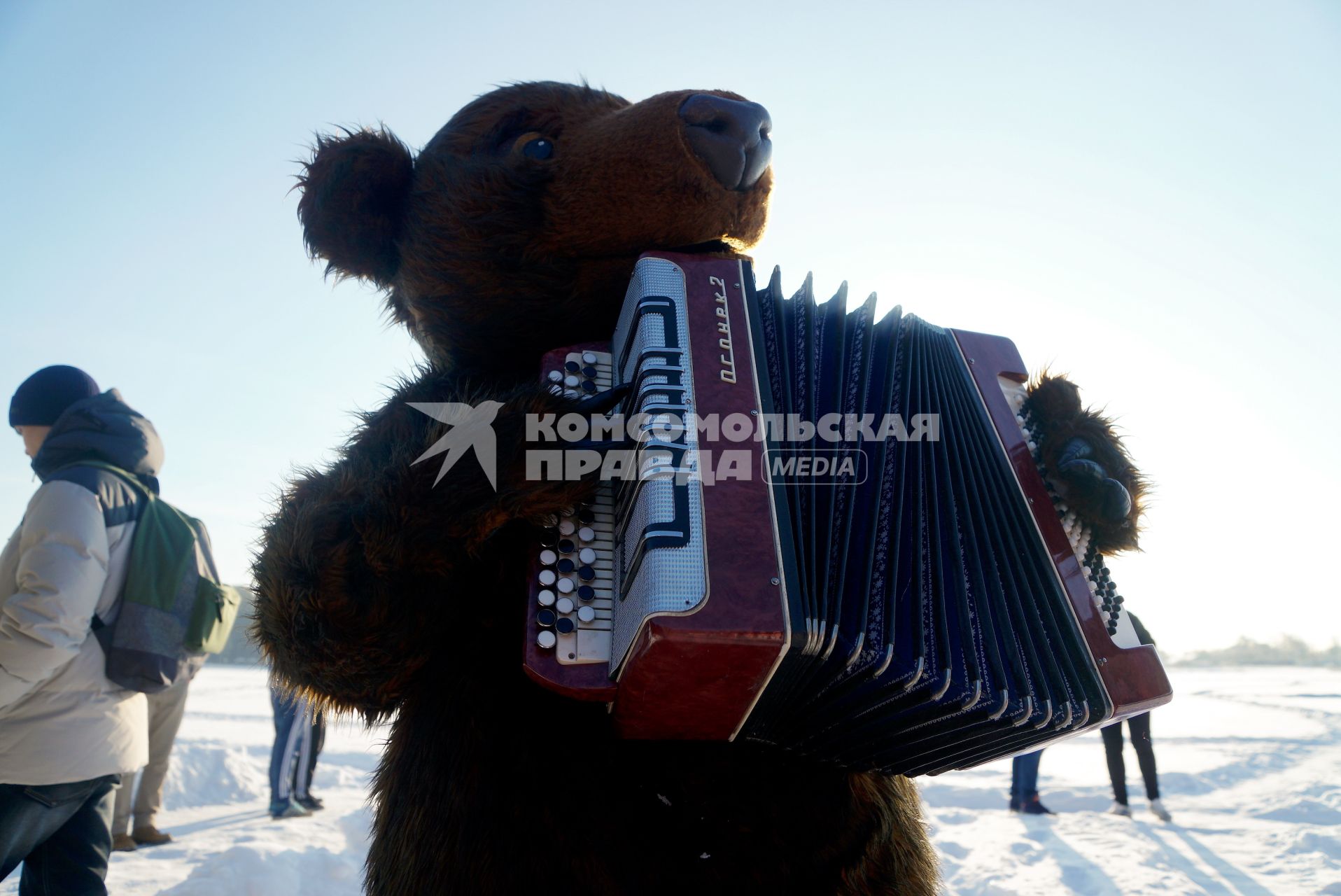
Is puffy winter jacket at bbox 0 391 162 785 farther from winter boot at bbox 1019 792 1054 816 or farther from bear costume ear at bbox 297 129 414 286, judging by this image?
winter boot at bbox 1019 792 1054 816

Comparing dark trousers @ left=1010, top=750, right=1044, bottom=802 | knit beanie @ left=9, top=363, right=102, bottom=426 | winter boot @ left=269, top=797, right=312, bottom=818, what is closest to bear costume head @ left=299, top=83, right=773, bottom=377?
knit beanie @ left=9, top=363, right=102, bottom=426

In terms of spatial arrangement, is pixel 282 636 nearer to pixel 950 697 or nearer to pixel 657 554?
pixel 657 554

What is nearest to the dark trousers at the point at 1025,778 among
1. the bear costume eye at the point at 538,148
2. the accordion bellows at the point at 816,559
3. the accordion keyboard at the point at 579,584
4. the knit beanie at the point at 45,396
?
the accordion bellows at the point at 816,559

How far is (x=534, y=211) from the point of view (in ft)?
5.53

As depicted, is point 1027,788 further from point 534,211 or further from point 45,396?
point 45,396

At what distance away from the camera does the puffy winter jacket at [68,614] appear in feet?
6.10

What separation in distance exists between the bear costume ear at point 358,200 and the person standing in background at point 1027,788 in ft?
13.8

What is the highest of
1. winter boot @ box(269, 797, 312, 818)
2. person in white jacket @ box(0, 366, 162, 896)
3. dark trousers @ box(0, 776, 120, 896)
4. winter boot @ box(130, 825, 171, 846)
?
person in white jacket @ box(0, 366, 162, 896)

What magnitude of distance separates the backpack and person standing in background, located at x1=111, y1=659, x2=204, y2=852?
4.88 feet

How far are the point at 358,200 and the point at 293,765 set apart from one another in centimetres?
381

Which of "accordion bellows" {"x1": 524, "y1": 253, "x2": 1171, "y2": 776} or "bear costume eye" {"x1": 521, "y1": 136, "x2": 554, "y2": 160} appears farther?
"bear costume eye" {"x1": 521, "y1": 136, "x2": 554, "y2": 160}

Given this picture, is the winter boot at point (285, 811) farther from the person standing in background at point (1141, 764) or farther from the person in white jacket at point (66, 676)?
the person standing in background at point (1141, 764)

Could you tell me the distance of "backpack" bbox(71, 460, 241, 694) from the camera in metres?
2.11

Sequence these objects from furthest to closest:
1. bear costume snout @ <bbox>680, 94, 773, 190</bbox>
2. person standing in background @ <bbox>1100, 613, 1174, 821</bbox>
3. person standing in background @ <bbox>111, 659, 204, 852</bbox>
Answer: person standing in background @ <bbox>1100, 613, 1174, 821</bbox>
person standing in background @ <bbox>111, 659, 204, 852</bbox>
bear costume snout @ <bbox>680, 94, 773, 190</bbox>
